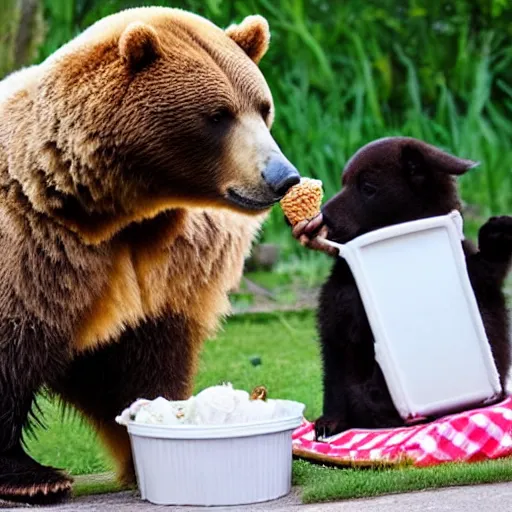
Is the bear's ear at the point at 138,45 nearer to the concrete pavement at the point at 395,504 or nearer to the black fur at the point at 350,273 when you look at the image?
the black fur at the point at 350,273

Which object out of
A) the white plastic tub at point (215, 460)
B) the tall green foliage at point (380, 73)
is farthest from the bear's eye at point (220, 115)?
the tall green foliage at point (380, 73)

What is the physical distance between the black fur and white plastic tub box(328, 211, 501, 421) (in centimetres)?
10

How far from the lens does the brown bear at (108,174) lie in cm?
331

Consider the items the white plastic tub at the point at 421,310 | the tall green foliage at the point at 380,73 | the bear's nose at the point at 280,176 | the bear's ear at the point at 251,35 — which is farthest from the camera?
the tall green foliage at the point at 380,73

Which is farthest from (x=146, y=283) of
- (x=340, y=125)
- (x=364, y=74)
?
(x=364, y=74)

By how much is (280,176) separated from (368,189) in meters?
0.67

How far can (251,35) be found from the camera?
140 inches

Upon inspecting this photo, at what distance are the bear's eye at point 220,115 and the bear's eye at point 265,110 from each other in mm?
129

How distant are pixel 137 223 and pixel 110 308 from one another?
0.26 m

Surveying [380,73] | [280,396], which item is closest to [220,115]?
[280,396]

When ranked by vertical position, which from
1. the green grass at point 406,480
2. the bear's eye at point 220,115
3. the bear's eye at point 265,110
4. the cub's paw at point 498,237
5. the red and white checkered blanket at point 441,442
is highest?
the bear's eye at point 220,115

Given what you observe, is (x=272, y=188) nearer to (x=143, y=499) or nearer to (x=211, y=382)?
(x=143, y=499)

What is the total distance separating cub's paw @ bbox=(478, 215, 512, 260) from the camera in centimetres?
373

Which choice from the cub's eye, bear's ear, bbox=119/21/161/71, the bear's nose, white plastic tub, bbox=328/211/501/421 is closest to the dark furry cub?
the cub's eye
